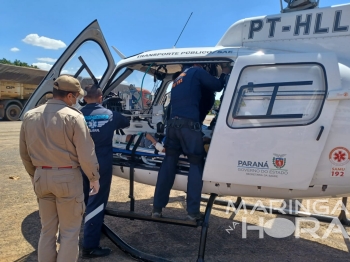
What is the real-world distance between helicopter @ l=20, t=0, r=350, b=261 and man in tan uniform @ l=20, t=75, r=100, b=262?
123cm

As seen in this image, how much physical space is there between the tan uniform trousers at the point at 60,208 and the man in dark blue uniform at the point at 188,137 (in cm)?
103

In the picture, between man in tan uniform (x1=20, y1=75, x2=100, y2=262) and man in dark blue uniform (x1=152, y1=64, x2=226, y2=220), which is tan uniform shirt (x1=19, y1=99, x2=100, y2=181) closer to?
man in tan uniform (x1=20, y1=75, x2=100, y2=262)

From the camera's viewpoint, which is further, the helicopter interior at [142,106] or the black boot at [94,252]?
the helicopter interior at [142,106]

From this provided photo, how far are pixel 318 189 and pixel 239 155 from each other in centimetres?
90

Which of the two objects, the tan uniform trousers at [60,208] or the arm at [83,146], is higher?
the arm at [83,146]

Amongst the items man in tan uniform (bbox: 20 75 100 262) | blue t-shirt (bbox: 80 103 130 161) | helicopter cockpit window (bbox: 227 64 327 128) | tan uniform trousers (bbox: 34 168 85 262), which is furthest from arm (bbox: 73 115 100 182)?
helicopter cockpit window (bbox: 227 64 327 128)

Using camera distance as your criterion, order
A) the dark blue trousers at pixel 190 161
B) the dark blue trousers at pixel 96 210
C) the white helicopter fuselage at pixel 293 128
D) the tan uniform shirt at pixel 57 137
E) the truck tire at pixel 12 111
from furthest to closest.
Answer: the truck tire at pixel 12 111 → the dark blue trousers at pixel 96 210 → the dark blue trousers at pixel 190 161 → the white helicopter fuselage at pixel 293 128 → the tan uniform shirt at pixel 57 137

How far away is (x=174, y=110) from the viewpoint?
3.53 meters

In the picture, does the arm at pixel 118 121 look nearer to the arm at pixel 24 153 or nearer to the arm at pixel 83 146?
the arm at pixel 83 146

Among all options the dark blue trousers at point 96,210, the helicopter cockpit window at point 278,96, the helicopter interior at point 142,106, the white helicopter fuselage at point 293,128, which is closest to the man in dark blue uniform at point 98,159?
the dark blue trousers at point 96,210

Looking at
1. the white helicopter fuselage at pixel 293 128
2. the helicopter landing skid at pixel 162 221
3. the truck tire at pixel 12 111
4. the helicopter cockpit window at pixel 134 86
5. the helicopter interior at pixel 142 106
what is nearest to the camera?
the white helicopter fuselage at pixel 293 128

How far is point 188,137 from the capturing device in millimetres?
3352

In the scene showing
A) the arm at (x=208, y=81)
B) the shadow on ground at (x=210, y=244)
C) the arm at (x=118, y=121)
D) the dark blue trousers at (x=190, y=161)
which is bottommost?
the shadow on ground at (x=210, y=244)

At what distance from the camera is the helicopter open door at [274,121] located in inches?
117
